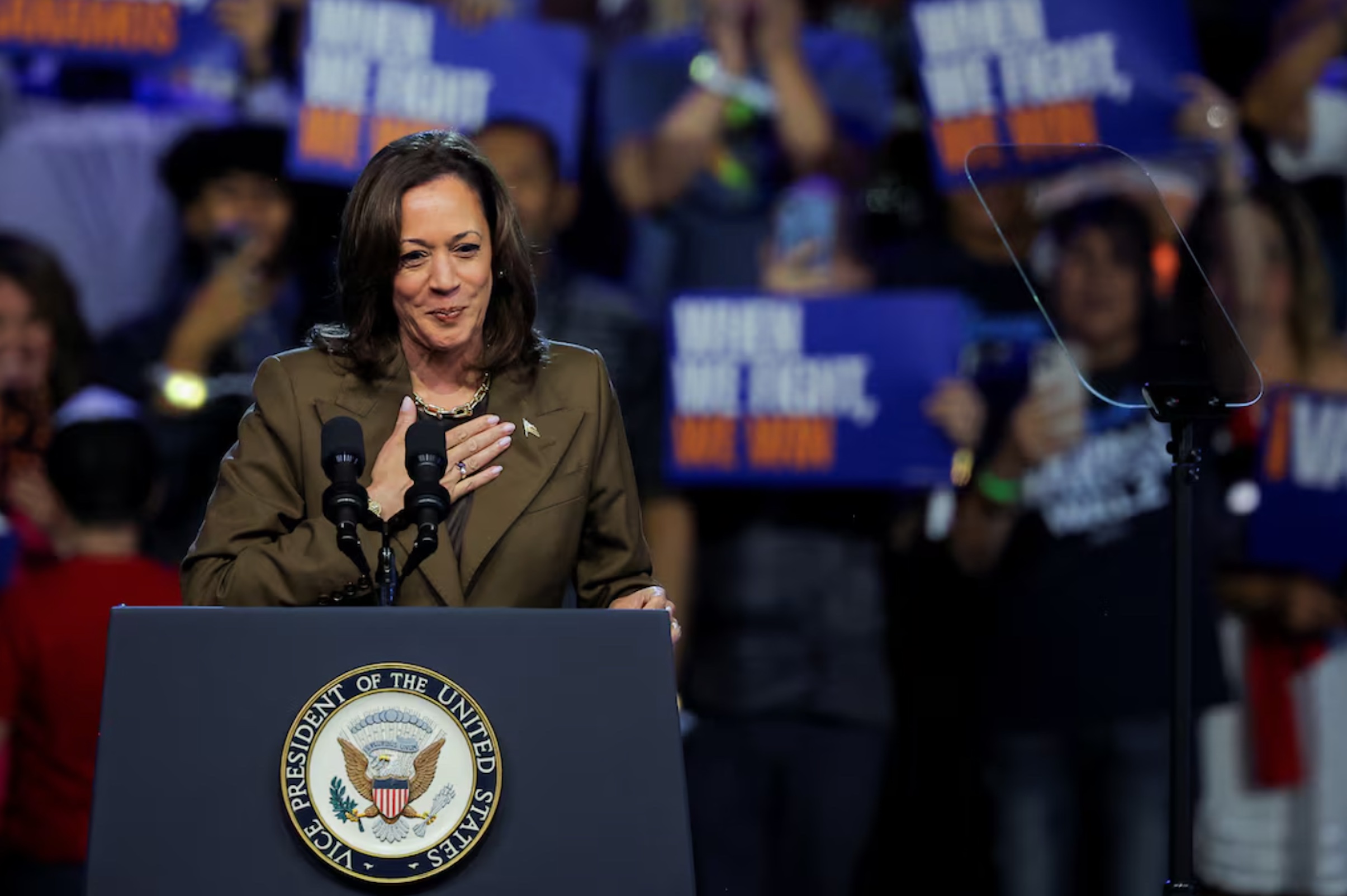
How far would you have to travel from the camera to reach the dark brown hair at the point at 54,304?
4.16 metres

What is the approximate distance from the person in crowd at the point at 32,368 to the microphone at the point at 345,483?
249 cm

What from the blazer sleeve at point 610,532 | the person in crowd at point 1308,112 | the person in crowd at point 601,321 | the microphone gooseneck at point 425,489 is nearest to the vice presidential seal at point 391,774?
the microphone gooseneck at point 425,489

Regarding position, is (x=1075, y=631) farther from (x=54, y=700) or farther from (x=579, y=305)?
(x=54, y=700)

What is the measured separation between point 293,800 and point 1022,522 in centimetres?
293

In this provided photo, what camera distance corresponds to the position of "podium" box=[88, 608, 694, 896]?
1674mm

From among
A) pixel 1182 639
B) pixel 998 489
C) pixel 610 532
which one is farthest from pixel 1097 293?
pixel 998 489

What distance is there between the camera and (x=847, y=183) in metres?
4.45

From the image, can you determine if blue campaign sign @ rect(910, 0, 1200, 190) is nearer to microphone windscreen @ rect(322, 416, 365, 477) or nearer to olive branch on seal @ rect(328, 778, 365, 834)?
microphone windscreen @ rect(322, 416, 365, 477)

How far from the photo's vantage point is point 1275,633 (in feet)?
14.4

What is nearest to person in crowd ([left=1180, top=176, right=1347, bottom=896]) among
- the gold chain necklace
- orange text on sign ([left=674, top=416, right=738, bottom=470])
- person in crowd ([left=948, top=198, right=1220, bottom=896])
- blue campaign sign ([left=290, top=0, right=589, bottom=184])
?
person in crowd ([left=948, top=198, right=1220, bottom=896])

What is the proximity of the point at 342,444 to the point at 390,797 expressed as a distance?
403 mm

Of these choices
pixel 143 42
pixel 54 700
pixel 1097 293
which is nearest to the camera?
pixel 1097 293

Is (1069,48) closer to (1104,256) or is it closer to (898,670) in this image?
(1104,256)

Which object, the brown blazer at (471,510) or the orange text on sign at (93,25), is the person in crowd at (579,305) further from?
the brown blazer at (471,510)
